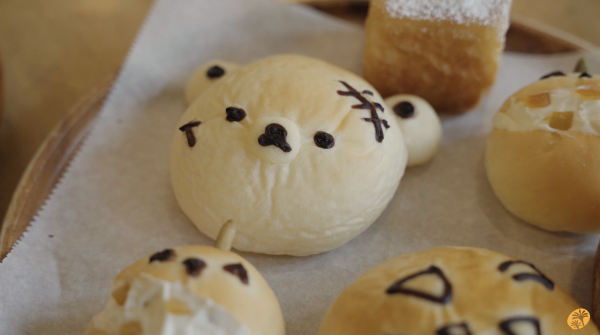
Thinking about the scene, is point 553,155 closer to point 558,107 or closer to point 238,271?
point 558,107

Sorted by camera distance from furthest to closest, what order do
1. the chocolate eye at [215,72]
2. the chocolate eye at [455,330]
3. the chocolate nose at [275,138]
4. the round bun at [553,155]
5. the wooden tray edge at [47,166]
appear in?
the chocolate eye at [215,72], the wooden tray edge at [47,166], the round bun at [553,155], the chocolate nose at [275,138], the chocolate eye at [455,330]

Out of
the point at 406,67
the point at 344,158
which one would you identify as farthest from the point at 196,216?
the point at 406,67

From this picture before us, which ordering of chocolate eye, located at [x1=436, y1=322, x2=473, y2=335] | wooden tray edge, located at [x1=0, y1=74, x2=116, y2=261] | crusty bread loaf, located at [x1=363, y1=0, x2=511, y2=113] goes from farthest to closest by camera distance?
crusty bread loaf, located at [x1=363, y1=0, x2=511, y2=113] < wooden tray edge, located at [x1=0, y1=74, x2=116, y2=261] < chocolate eye, located at [x1=436, y1=322, x2=473, y2=335]

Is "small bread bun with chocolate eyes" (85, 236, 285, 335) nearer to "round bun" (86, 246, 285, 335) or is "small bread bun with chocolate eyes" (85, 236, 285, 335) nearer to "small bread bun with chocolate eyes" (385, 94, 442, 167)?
"round bun" (86, 246, 285, 335)

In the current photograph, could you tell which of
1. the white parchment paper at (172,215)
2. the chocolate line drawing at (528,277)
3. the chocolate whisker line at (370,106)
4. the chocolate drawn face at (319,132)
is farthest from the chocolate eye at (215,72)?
the chocolate line drawing at (528,277)

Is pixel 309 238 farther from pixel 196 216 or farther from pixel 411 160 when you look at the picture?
pixel 411 160

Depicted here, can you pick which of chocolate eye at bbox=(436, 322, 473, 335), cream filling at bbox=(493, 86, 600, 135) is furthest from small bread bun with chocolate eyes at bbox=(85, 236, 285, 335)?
cream filling at bbox=(493, 86, 600, 135)

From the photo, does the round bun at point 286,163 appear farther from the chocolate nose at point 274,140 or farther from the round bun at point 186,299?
the round bun at point 186,299
